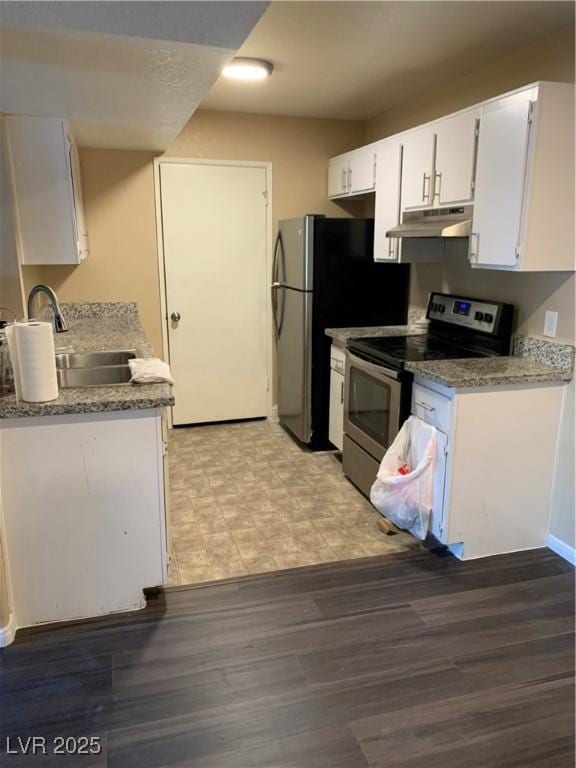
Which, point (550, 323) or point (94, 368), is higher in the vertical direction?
point (550, 323)

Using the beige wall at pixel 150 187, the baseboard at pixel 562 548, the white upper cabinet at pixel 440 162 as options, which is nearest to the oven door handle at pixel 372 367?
the white upper cabinet at pixel 440 162

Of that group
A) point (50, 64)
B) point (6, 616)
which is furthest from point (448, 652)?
point (50, 64)

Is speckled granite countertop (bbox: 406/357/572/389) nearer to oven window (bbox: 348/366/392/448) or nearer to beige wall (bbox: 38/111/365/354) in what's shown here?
oven window (bbox: 348/366/392/448)

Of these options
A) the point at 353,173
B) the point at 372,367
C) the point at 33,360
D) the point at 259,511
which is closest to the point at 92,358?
the point at 33,360

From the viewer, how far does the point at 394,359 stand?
280 cm

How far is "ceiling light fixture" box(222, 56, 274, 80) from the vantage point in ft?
9.50

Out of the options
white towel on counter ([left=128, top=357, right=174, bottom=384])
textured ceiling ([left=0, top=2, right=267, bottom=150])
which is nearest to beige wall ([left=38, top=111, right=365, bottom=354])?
textured ceiling ([left=0, top=2, right=267, bottom=150])

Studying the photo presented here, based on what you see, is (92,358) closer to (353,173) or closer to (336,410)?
(336,410)

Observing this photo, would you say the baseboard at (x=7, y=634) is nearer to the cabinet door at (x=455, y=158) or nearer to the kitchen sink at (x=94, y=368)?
the kitchen sink at (x=94, y=368)

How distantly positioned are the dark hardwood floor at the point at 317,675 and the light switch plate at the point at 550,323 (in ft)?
3.67

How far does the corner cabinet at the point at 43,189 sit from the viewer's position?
287cm

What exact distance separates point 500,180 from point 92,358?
217 centimetres

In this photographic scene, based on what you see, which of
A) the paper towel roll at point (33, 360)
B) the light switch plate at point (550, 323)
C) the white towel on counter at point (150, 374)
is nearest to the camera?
the paper towel roll at point (33, 360)

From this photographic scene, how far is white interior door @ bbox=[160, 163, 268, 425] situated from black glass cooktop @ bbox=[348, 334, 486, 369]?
4.58 feet
